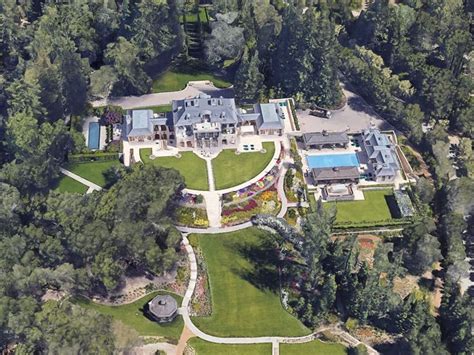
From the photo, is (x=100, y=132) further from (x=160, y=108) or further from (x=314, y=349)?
(x=314, y=349)

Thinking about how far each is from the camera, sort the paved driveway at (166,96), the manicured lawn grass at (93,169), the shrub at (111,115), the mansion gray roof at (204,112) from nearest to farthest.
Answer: the manicured lawn grass at (93,169)
the mansion gray roof at (204,112)
the shrub at (111,115)
the paved driveway at (166,96)

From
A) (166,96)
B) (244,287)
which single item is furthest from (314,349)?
(166,96)

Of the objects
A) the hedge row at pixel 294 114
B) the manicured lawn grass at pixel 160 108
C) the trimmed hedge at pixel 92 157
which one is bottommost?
the trimmed hedge at pixel 92 157

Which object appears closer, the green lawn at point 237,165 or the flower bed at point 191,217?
the flower bed at point 191,217

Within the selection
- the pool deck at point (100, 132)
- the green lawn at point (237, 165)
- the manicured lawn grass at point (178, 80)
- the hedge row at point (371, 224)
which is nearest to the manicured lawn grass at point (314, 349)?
the hedge row at point (371, 224)

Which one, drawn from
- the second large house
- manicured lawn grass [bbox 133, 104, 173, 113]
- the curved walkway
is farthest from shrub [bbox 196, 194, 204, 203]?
manicured lawn grass [bbox 133, 104, 173, 113]

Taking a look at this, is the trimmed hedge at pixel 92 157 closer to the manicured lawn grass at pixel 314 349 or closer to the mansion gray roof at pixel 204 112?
the mansion gray roof at pixel 204 112

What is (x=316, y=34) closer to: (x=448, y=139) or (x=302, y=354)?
(x=448, y=139)
